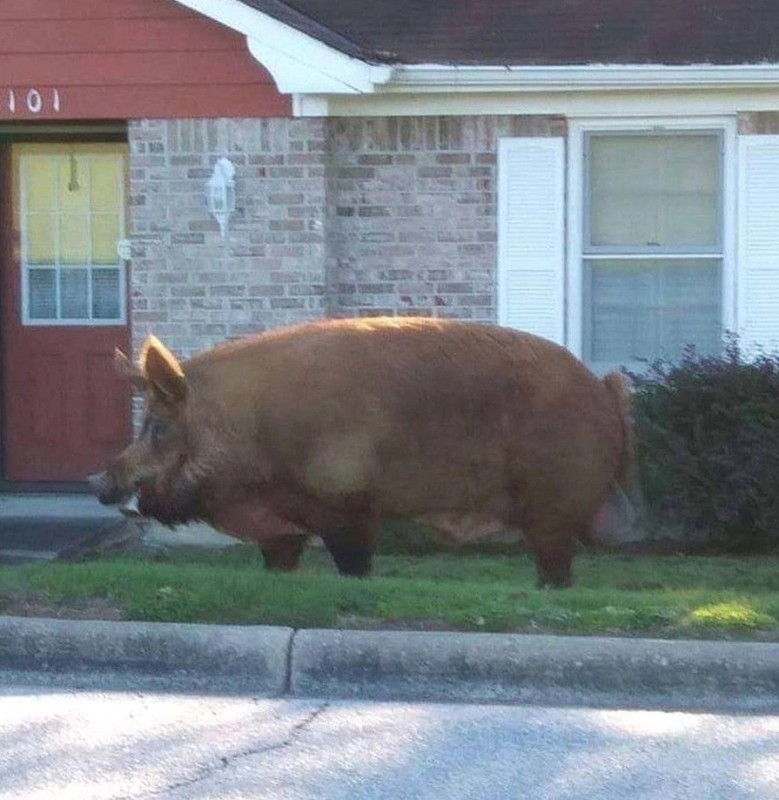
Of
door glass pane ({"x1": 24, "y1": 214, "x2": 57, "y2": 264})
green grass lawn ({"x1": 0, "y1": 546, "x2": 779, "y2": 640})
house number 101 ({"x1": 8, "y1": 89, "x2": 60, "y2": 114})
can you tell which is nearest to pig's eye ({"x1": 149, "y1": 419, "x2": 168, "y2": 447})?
green grass lawn ({"x1": 0, "y1": 546, "x2": 779, "y2": 640})

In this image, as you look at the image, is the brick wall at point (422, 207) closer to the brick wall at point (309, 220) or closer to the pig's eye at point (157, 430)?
the brick wall at point (309, 220)

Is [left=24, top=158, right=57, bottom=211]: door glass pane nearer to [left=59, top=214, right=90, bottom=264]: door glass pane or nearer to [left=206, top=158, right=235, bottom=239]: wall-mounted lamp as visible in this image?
[left=59, top=214, right=90, bottom=264]: door glass pane

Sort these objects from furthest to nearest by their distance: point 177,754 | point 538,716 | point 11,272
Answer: point 11,272 → point 538,716 → point 177,754

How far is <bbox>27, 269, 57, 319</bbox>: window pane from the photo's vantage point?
12.2 m

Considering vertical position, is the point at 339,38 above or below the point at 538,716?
above

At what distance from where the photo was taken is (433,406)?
8062 millimetres

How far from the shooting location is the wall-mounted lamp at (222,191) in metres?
10.9

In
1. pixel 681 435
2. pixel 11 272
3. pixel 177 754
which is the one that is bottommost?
pixel 177 754

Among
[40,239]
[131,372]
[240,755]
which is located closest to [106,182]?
[40,239]

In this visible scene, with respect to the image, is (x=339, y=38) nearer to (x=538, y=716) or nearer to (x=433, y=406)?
(x=433, y=406)

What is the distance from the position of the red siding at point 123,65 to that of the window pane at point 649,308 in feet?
7.59

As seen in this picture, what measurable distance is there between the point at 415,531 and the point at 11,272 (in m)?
3.64

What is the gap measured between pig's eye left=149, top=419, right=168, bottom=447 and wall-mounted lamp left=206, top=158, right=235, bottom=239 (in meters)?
3.18

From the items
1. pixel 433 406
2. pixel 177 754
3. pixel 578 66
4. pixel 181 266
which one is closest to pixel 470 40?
pixel 578 66
